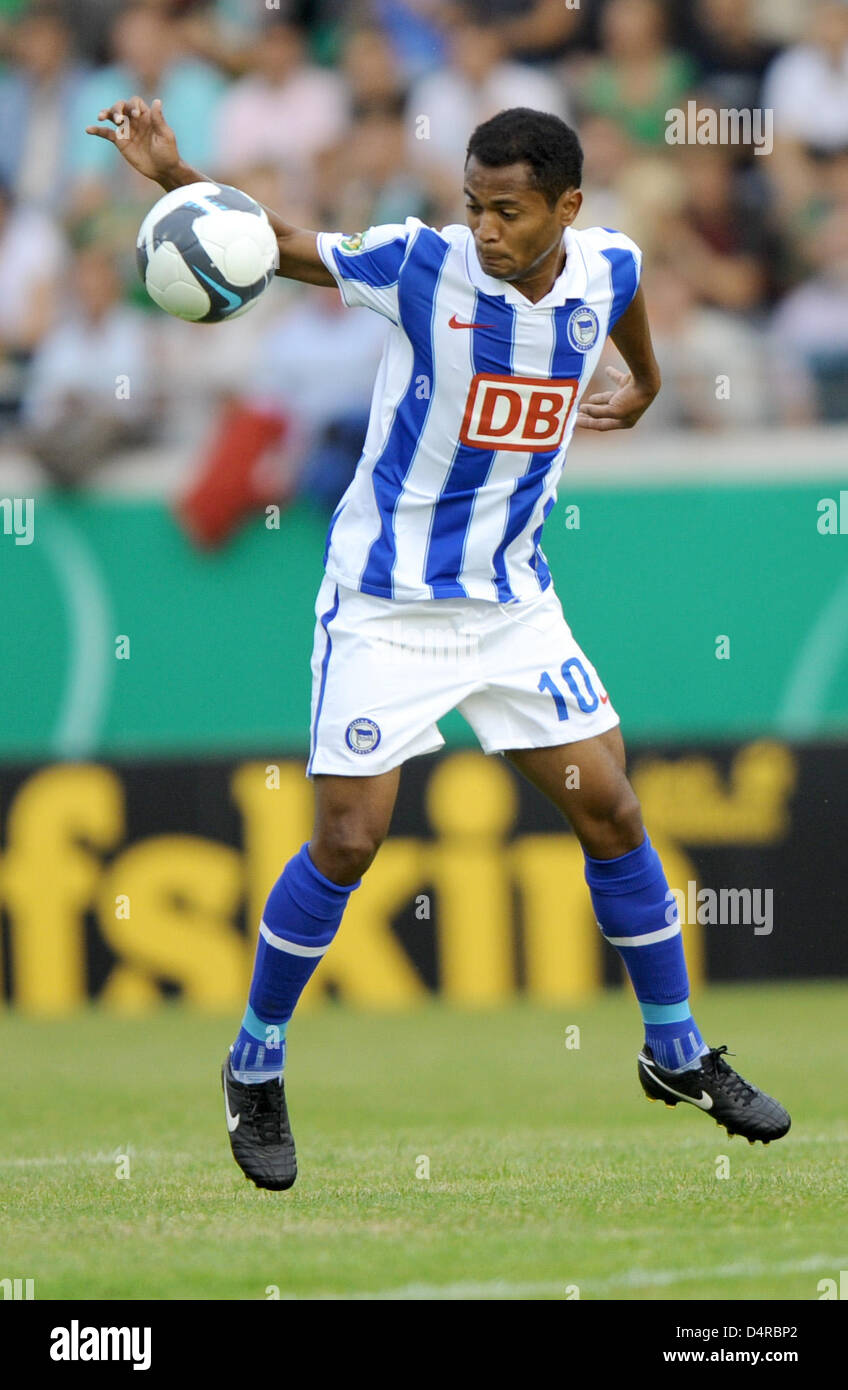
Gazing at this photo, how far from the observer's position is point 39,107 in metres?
12.6

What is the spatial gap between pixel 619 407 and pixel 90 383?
6264 mm

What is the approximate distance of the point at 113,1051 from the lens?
8438mm

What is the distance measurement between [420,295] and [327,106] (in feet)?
25.3

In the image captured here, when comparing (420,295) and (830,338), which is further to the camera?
(830,338)

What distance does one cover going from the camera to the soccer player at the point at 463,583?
495cm

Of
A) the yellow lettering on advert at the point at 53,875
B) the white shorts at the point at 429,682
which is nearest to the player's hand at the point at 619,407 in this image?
the white shorts at the point at 429,682

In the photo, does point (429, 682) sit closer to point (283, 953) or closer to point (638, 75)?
point (283, 953)

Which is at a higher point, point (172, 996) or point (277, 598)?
point (277, 598)

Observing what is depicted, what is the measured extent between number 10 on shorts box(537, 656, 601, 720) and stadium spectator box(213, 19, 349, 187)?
24.3ft

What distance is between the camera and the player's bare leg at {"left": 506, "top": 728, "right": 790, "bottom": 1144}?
16.8 ft

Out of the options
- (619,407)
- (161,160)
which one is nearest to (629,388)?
(619,407)

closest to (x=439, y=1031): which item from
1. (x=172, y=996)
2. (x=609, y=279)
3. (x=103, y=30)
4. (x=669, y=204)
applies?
(x=172, y=996)
